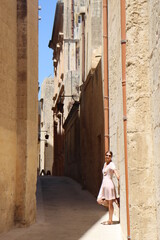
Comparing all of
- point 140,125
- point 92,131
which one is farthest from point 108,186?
point 92,131

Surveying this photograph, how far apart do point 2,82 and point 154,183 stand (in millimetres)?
4559

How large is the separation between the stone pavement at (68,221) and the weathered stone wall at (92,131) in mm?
790

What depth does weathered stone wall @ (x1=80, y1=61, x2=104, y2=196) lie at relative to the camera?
14.0 m

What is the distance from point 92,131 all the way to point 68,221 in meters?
5.99

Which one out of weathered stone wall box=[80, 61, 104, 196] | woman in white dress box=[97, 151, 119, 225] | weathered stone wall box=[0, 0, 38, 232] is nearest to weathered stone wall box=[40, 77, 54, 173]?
weathered stone wall box=[80, 61, 104, 196]

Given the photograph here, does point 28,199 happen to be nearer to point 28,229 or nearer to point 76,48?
point 28,229

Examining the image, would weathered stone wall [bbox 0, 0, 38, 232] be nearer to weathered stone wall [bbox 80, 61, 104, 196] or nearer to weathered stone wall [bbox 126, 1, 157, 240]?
weathered stone wall [bbox 80, 61, 104, 196]

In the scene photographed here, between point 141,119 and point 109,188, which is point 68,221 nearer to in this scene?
point 109,188

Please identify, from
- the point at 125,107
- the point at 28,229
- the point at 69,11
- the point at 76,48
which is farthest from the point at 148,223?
the point at 69,11

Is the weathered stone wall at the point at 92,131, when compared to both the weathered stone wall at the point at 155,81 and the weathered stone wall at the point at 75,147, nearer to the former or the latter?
the weathered stone wall at the point at 75,147

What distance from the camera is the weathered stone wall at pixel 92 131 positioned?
1398 cm

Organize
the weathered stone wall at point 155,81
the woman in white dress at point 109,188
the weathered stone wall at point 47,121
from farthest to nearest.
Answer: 1. the weathered stone wall at point 47,121
2. the woman in white dress at point 109,188
3. the weathered stone wall at point 155,81

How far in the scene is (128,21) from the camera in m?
5.93

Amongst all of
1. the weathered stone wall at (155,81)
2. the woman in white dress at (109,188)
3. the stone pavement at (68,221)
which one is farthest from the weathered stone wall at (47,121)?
the weathered stone wall at (155,81)
